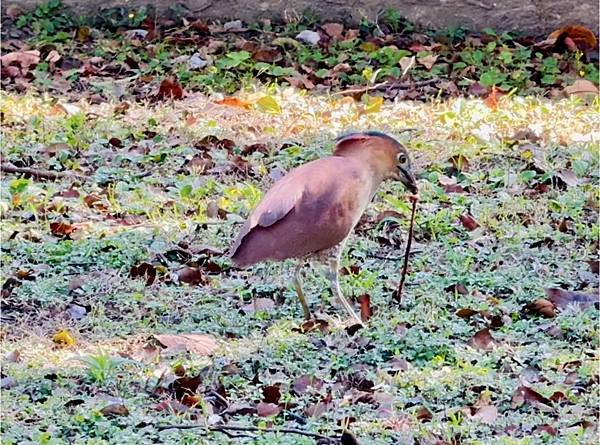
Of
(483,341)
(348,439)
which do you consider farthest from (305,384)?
(483,341)

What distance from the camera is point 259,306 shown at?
16.6 ft

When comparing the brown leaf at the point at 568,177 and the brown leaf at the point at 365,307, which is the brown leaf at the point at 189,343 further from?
the brown leaf at the point at 568,177

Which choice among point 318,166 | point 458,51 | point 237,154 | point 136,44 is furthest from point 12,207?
point 458,51

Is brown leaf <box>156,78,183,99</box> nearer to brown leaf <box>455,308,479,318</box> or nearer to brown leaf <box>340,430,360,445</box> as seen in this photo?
brown leaf <box>455,308,479,318</box>

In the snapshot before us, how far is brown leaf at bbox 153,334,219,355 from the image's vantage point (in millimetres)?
4648

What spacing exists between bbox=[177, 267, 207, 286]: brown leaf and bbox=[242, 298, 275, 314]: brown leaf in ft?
1.04

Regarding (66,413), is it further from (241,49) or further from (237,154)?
(241,49)

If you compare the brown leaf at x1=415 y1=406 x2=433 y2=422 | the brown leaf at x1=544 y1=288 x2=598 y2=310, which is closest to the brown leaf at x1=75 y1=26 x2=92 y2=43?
the brown leaf at x1=544 y1=288 x2=598 y2=310

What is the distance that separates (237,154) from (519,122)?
160 centimetres

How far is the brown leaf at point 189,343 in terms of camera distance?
15.3 ft

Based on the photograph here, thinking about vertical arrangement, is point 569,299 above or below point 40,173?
above

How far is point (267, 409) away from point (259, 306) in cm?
92

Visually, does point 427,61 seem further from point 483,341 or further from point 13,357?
point 13,357

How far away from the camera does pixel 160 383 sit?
14.4 ft
